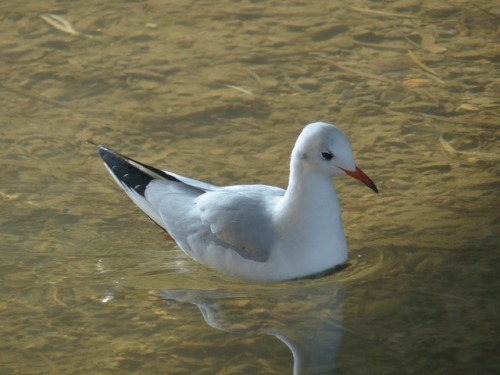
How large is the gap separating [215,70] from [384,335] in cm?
302

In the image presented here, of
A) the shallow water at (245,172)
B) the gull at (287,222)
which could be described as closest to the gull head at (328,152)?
the gull at (287,222)

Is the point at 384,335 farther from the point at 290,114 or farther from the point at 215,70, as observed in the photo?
the point at 215,70

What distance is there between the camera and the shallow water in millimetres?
4184

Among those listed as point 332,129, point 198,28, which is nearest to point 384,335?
point 332,129

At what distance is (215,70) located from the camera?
22.3 feet

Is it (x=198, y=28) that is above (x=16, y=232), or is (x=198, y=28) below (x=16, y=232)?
above

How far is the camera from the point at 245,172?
557cm

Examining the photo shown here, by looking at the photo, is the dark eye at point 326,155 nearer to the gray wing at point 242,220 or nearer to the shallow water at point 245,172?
the gray wing at point 242,220

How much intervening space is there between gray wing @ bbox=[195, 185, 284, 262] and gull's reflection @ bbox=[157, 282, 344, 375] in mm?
189

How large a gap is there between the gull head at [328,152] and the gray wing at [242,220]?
12.1 inches

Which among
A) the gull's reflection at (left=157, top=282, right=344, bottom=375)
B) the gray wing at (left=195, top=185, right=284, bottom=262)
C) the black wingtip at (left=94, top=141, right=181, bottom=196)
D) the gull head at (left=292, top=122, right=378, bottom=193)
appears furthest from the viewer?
the black wingtip at (left=94, top=141, right=181, bottom=196)

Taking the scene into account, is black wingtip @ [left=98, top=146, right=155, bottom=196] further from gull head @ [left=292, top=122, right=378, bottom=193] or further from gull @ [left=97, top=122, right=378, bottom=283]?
gull head @ [left=292, top=122, right=378, bottom=193]

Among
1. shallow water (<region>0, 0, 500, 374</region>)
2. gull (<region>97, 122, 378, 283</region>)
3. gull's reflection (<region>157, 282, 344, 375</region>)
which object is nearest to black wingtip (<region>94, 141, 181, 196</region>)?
shallow water (<region>0, 0, 500, 374</region>)

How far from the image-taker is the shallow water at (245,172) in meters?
4.18
